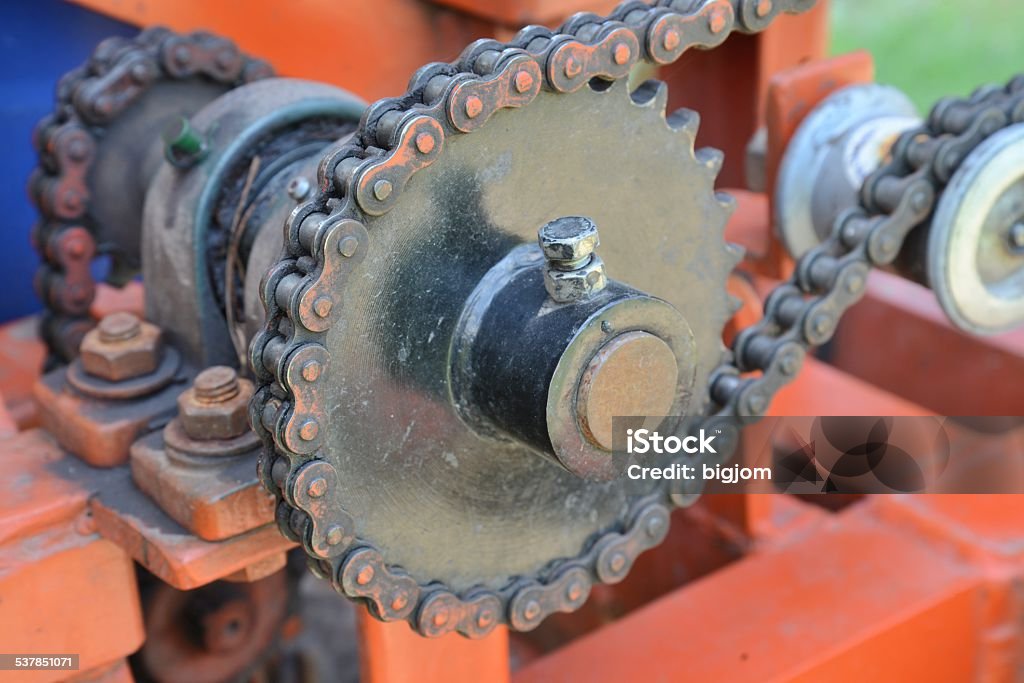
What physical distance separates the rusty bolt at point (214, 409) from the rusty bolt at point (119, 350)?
0.53 feet

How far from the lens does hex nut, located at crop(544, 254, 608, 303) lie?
3.51 ft

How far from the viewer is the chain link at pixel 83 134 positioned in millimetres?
1759

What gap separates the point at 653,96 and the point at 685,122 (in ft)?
0.18

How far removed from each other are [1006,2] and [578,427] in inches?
229

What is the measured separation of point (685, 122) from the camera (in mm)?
1263

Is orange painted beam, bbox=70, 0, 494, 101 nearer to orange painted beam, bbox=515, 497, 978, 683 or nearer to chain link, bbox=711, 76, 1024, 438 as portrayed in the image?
chain link, bbox=711, 76, 1024, 438

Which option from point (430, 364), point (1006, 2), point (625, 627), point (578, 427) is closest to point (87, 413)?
point (430, 364)

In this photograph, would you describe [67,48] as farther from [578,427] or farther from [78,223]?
[578,427]

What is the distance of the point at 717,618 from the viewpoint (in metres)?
1.64

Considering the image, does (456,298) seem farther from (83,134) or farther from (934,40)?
(934,40)

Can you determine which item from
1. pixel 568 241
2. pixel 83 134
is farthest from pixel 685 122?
pixel 83 134

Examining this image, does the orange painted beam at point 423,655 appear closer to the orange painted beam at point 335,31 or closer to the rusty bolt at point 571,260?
the rusty bolt at point 571,260

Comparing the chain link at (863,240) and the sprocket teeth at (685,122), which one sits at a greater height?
the sprocket teeth at (685,122)

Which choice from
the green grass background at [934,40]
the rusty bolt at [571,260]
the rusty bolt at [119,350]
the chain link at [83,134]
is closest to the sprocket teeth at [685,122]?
the rusty bolt at [571,260]
